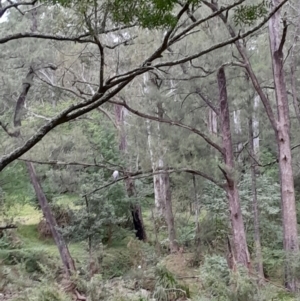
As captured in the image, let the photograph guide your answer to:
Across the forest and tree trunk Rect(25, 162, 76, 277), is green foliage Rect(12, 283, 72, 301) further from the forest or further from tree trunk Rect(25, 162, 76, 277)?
tree trunk Rect(25, 162, 76, 277)

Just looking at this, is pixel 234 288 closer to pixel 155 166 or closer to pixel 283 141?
pixel 283 141

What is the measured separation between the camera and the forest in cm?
769

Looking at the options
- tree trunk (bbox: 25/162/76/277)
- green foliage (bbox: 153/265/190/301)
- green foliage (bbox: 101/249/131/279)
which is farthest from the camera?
tree trunk (bbox: 25/162/76/277)

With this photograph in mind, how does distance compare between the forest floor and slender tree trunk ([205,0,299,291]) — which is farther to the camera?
the forest floor

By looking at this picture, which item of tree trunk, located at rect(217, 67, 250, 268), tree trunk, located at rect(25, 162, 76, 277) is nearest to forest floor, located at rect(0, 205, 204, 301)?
tree trunk, located at rect(25, 162, 76, 277)

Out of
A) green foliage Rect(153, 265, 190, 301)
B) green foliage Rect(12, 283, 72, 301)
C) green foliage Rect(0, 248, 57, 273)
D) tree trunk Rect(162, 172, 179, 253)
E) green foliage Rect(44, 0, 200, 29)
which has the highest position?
green foliage Rect(44, 0, 200, 29)

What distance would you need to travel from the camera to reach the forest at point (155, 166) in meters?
7.69

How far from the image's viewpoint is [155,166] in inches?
366

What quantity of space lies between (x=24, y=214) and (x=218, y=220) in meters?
6.77

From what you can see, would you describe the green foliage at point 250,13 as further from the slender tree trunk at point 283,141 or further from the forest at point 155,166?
the slender tree trunk at point 283,141

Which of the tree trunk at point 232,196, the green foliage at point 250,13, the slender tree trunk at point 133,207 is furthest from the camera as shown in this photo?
the slender tree trunk at point 133,207

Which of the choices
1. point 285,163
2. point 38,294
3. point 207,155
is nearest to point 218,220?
point 207,155

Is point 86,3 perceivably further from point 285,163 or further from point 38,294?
point 285,163

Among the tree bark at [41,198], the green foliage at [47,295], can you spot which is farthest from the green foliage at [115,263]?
the green foliage at [47,295]
